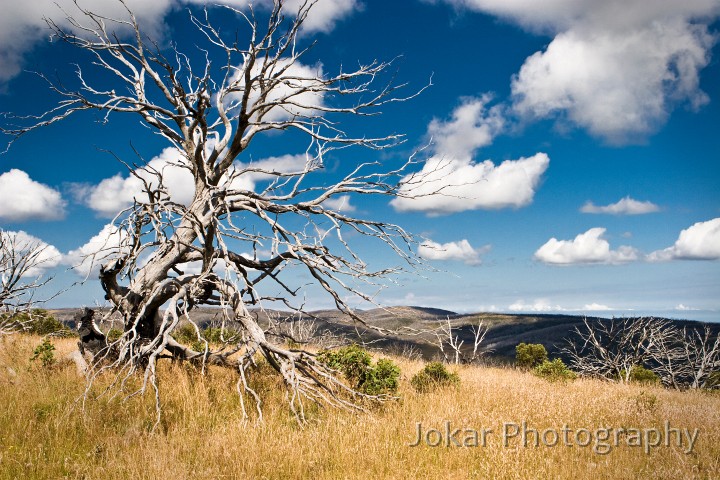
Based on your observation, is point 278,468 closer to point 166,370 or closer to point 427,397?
point 427,397

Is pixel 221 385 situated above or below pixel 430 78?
below

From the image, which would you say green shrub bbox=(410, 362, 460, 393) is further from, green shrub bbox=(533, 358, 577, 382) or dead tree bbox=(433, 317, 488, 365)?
green shrub bbox=(533, 358, 577, 382)

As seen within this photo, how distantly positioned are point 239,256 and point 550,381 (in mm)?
10066

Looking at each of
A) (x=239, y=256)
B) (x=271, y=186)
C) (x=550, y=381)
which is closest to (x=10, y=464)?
(x=239, y=256)

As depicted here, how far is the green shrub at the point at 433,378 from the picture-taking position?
30.7 ft

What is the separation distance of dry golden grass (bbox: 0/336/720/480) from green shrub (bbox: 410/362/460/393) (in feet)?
2.69

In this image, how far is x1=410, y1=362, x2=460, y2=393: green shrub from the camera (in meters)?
9.36

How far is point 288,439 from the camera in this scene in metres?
5.83

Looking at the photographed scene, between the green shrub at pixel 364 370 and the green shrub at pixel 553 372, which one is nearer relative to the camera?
the green shrub at pixel 364 370

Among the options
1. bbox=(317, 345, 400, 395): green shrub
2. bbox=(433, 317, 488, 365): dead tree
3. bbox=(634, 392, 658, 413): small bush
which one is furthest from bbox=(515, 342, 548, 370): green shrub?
bbox=(317, 345, 400, 395): green shrub

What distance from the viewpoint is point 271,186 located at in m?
8.73

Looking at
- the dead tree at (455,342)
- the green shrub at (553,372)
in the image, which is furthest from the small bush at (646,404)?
the green shrub at (553,372)

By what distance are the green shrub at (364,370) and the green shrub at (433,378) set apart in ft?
3.02

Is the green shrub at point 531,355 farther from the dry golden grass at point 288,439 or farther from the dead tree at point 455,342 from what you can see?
the dry golden grass at point 288,439
